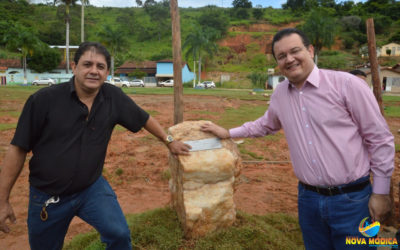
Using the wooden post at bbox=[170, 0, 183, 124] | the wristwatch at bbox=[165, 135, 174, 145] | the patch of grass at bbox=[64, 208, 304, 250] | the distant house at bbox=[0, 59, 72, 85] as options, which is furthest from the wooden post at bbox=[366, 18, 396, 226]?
the distant house at bbox=[0, 59, 72, 85]

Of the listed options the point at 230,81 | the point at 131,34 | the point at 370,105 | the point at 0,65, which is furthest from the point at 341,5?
the point at 370,105

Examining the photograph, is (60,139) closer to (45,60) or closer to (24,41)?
(24,41)

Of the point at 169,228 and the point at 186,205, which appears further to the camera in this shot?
the point at 169,228

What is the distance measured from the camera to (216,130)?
3.41 m

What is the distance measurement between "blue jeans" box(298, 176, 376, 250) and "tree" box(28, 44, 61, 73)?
45.8 meters

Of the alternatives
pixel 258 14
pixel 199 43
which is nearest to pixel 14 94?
pixel 199 43

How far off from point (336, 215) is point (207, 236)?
1906mm

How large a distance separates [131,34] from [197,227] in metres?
79.8

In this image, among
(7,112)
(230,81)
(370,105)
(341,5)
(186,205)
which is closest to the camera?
(370,105)

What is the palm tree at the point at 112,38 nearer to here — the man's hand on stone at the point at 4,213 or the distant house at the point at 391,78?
the distant house at the point at 391,78

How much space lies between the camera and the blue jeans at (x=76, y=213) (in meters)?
2.30

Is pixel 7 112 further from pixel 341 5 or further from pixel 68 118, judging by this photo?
pixel 341 5

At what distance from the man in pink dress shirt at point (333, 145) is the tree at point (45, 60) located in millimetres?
45506

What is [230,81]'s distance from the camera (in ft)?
151
